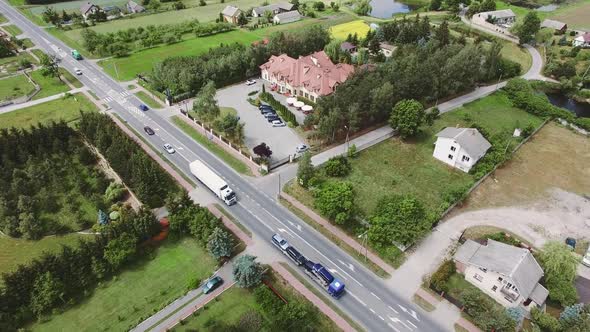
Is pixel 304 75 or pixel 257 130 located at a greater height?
pixel 304 75

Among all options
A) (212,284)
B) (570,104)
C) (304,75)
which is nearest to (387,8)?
(570,104)

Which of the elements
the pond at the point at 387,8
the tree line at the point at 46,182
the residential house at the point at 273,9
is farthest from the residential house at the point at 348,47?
the tree line at the point at 46,182

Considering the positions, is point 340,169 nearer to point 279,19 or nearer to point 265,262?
point 265,262

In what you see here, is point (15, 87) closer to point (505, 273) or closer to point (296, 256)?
point (296, 256)

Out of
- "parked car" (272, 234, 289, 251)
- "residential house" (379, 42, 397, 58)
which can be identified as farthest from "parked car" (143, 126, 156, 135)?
"residential house" (379, 42, 397, 58)

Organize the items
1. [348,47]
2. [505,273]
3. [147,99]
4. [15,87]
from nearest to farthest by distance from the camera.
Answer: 1. [505,273]
2. [147,99]
3. [15,87]
4. [348,47]

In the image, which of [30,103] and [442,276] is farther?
[30,103]
